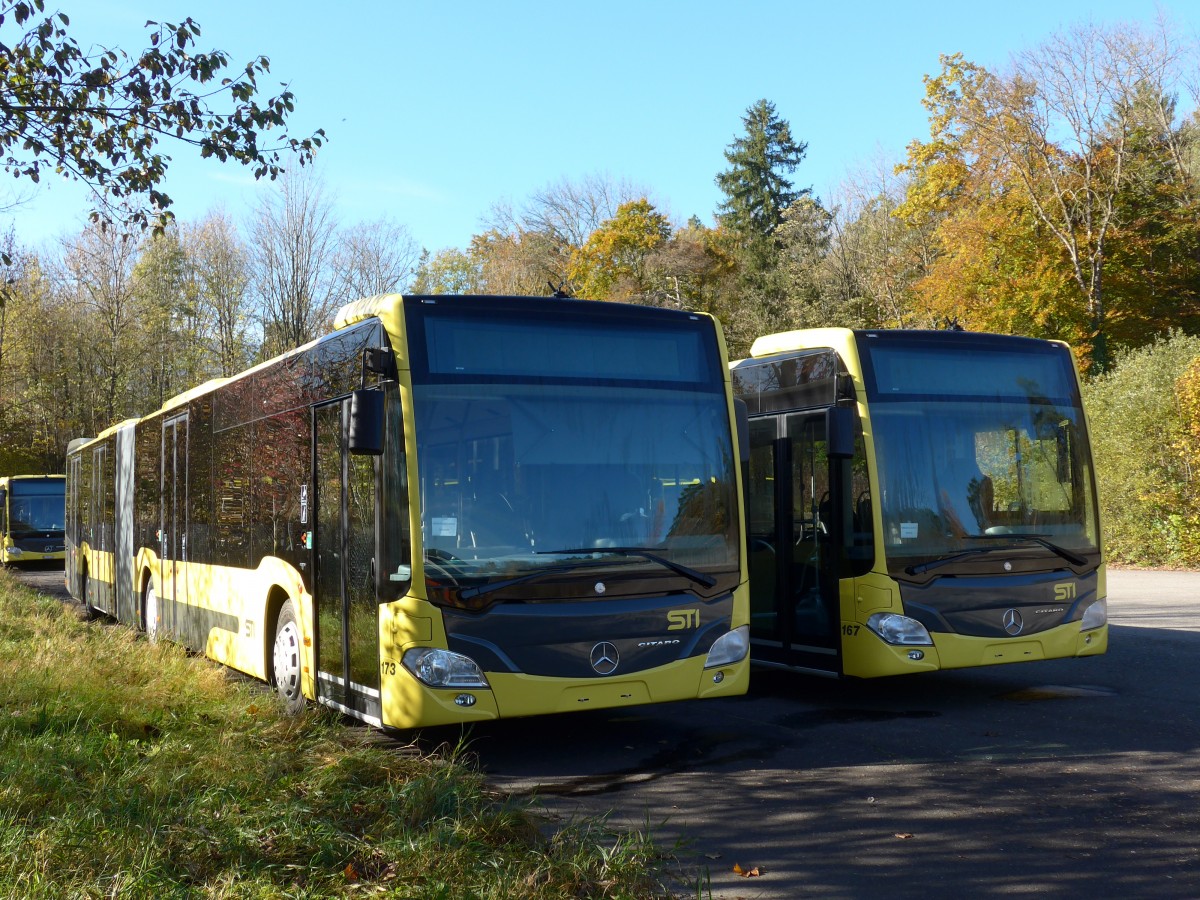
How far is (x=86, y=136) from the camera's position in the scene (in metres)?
9.84

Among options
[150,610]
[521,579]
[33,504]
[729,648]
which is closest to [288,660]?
[521,579]

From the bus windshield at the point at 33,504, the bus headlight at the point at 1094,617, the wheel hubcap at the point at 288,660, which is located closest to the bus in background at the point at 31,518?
the bus windshield at the point at 33,504

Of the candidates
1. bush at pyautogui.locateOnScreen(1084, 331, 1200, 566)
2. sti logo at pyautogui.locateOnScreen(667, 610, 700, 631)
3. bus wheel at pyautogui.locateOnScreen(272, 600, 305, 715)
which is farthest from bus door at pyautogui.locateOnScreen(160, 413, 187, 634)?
bush at pyautogui.locateOnScreen(1084, 331, 1200, 566)

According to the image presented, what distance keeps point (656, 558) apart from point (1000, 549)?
3186 millimetres

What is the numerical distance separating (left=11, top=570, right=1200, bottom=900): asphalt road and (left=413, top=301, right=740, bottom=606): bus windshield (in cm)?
125

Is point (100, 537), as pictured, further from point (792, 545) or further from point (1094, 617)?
point (1094, 617)

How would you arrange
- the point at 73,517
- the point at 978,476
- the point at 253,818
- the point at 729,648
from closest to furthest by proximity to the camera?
the point at 253,818, the point at 729,648, the point at 978,476, the point at 73,517

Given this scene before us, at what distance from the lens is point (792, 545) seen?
10453 mm

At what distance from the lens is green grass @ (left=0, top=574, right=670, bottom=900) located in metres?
4.79

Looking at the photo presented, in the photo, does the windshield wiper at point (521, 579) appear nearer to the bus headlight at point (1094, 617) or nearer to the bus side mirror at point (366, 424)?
the bus side mirror at point (366, 424)

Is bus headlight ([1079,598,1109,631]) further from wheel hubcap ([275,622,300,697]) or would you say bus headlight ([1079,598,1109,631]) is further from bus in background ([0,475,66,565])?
bus in background ([0,475,66,565])

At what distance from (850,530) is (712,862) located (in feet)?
14.7

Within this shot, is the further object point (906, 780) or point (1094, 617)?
point (1094, 617)

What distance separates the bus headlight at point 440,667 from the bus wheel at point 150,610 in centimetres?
792
